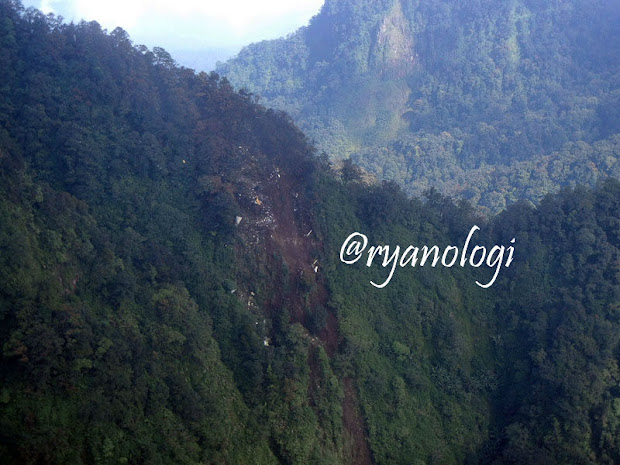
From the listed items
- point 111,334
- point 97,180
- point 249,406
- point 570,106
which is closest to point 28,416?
point 111,334

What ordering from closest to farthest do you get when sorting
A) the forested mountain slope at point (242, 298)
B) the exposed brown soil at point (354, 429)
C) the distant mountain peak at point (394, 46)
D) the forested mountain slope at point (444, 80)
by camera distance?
the forested mountain slope at point (242, 298) < the exposed brown soil at point (354, 429) < the forested mountain slope at point (444, 80) < the distant mountain peak at point (394, 46)

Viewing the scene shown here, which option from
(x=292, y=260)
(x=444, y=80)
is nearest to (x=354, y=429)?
(x=292, y=260)

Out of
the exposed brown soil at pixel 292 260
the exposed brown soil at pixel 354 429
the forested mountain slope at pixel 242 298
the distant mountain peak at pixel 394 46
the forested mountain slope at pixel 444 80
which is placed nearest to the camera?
the forested mountain slope at pixel 242 298

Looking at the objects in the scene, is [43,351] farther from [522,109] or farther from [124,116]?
[522,109]

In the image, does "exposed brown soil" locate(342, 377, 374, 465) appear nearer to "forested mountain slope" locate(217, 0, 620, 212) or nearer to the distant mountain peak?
"forested mountain slope" locate(217, 0, 620, 212)

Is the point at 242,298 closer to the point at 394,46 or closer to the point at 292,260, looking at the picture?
the point at 292,260

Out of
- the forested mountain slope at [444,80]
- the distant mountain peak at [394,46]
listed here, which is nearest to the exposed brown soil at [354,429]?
the forested mountain slope at [444,80]

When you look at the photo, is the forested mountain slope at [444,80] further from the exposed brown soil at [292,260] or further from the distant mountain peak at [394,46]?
the exposed brown soil at [292,260]
